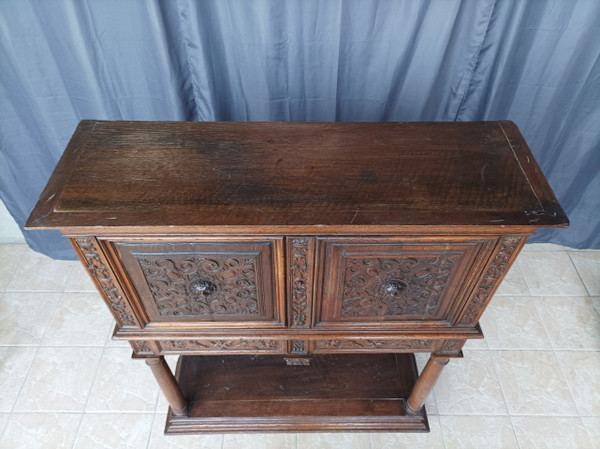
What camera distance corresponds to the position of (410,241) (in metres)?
1.06

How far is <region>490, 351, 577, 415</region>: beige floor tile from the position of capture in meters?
1.79

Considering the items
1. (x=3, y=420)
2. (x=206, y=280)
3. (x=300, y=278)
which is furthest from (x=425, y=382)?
(x=3, y=420)

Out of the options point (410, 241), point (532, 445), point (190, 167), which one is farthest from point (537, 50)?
point (532, 445)

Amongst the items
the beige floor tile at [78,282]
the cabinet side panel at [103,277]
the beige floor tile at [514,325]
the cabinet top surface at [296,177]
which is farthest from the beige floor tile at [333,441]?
the beige floor tile at [78,282]

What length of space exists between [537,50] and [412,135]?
2.13ft

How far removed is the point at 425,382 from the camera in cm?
156

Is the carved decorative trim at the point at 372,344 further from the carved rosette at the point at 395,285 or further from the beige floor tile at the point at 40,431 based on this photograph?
the beige floor tile at the point at 40,431

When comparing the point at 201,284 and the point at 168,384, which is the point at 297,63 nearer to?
the point at 201,284

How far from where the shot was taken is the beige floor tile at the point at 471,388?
1792 millimetres

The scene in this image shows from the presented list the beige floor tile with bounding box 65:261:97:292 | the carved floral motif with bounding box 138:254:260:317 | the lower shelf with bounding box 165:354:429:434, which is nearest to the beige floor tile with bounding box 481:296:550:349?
the lower shelf with bounding box 165:354:429:434

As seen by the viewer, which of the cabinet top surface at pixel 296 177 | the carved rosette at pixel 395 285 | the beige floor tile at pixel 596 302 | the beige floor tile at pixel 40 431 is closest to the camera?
the cabinet top surface at pixel 296 177

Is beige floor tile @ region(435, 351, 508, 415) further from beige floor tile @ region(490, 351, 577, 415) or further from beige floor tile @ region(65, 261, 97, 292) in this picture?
beige floor tile @ region(65, 261, 97, 292)

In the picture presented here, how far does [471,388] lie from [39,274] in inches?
79.6

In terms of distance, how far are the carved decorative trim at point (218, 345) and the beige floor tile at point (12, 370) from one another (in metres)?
0.88
